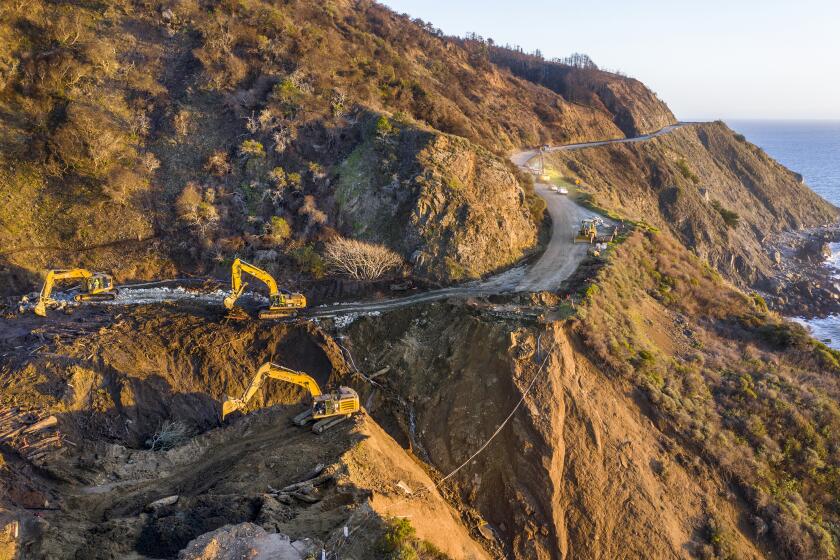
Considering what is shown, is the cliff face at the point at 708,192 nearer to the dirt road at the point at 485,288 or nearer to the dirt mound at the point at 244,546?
the dirt road at the point at 485,288

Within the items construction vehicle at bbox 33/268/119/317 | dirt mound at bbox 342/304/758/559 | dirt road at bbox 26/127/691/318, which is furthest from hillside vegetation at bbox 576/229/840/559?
construction vehicle at bbox 33/268/119/317

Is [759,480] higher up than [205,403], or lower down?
higher up

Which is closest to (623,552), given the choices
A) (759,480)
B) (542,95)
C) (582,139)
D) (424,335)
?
(759,480)

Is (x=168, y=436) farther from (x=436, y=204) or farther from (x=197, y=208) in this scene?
(x=436, y=204)

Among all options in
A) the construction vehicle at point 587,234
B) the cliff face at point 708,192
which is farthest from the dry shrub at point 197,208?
the cliff face at point 708,192

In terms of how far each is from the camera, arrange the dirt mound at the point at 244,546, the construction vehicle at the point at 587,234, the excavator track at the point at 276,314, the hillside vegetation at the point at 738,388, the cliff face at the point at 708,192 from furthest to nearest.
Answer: the cliff face at the point at 708,192 → the construction vehicle at the point at 587,234 → the excavator track at the point at 276,314 → the hillside vegetation at the point at 738,388 → the dirt mound at the point at 244,546

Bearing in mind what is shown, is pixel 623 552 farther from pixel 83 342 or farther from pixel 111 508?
pixel 83 342
